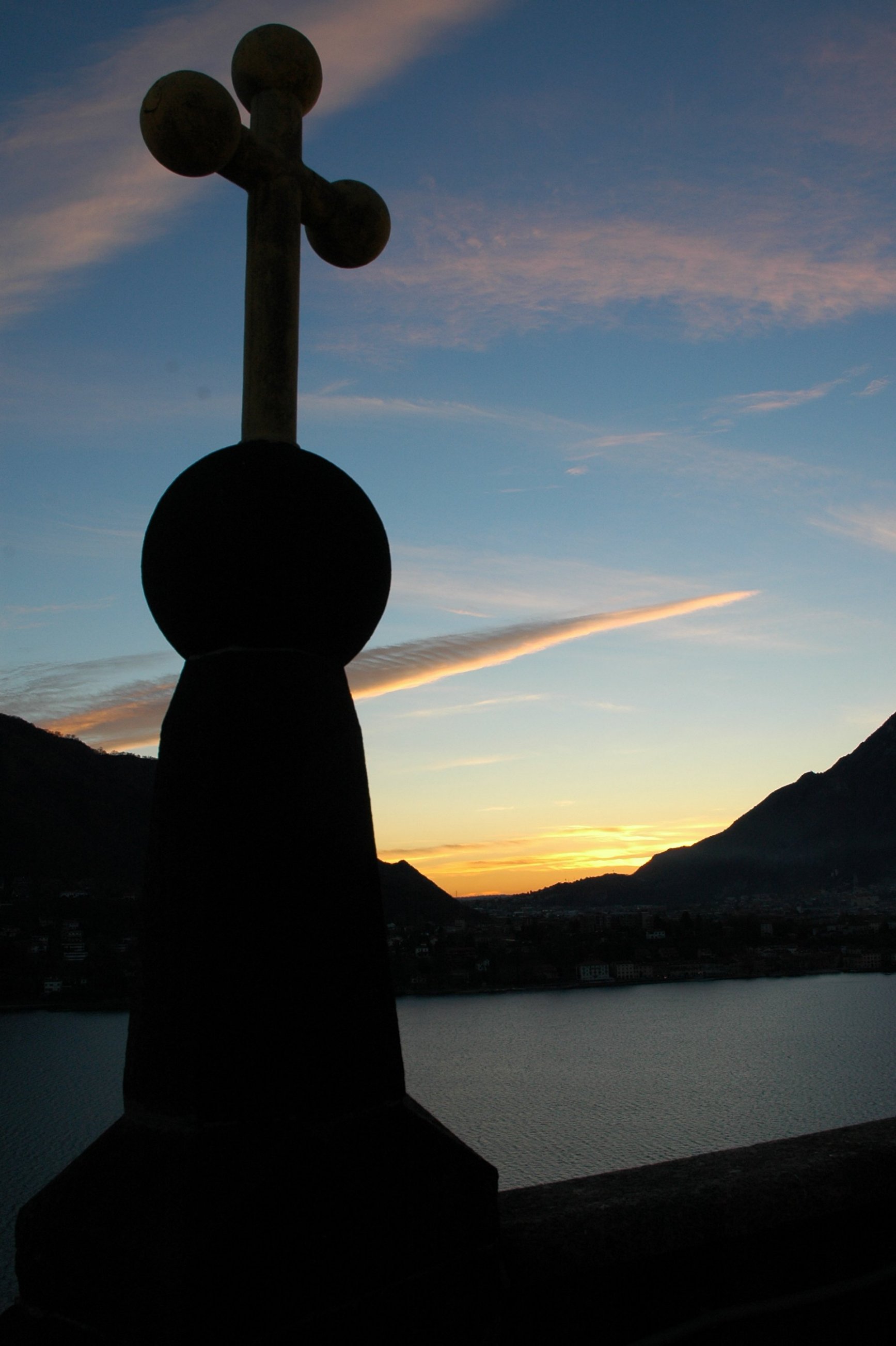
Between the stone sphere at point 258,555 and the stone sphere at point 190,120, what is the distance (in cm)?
55

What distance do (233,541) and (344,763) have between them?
1.42 ft

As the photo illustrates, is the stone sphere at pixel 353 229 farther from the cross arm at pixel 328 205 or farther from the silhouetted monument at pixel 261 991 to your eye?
the silhouetted monument at pixel 261 991

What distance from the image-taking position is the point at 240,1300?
4.40 feet

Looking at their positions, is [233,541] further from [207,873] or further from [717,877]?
[717,877]

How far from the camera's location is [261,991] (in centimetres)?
154

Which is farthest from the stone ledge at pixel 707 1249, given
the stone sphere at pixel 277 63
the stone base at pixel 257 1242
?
the stone sphere at pixel 277 63

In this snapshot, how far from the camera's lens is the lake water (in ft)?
96.4

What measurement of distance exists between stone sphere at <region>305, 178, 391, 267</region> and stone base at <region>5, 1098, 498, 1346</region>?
1.78m

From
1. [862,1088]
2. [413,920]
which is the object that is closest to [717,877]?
[413,920]

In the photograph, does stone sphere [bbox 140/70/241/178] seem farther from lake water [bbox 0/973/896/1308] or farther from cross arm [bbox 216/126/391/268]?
lake water [bbox 0/973/896/1308]

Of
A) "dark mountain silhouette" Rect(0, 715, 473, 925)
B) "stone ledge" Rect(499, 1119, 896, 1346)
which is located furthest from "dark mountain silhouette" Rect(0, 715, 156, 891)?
"stone ledge" Rect(499, 1119, 896, 1346)

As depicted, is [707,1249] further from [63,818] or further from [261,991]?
[63,818]

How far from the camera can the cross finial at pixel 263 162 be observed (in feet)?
5.72

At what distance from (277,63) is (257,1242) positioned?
6.85 ft
